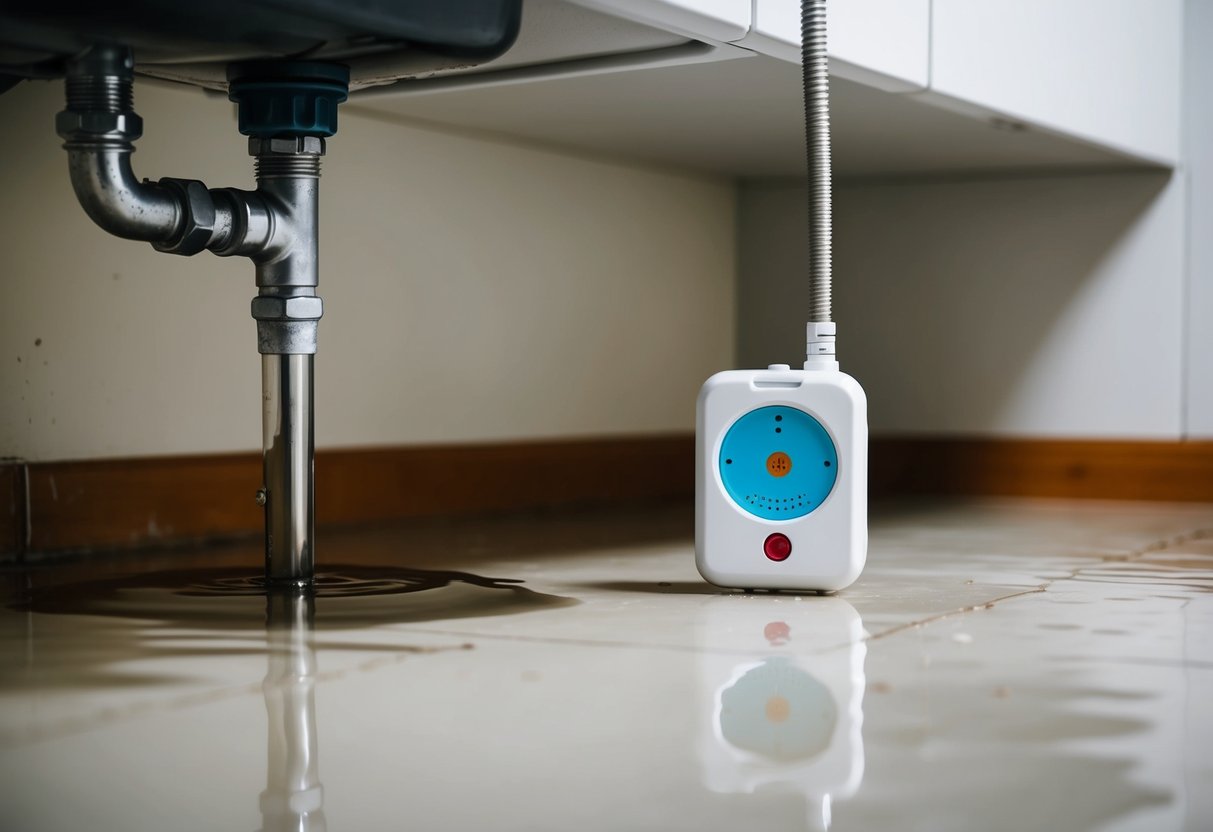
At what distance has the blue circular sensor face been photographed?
111cm

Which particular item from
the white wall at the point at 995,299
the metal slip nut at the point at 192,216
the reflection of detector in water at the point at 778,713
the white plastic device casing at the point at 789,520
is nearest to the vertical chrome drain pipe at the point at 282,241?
the metal slip nut at the point at 192,216

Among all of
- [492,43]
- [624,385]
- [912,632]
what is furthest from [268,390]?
[624,385]

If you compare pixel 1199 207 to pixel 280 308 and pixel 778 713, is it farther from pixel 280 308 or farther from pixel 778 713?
pixel 778 713

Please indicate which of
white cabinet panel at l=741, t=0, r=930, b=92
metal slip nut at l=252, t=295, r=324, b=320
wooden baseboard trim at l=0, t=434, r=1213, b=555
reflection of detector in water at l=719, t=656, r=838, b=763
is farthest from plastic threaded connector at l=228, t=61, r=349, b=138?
reflection of detector in water at l=719, t=656, r=838, b=763

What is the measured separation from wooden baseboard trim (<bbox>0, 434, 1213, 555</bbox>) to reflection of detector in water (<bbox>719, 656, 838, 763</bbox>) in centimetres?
80

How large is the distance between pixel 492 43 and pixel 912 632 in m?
0.47

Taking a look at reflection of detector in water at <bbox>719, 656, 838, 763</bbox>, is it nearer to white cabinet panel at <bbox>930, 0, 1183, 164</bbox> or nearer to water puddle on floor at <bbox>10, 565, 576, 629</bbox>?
water puddle on floor at <bbox>10, 565, 576, 629</bbox>

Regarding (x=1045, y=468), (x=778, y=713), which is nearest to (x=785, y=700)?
(x=778, y=713)

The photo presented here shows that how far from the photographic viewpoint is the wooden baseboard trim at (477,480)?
1419mm

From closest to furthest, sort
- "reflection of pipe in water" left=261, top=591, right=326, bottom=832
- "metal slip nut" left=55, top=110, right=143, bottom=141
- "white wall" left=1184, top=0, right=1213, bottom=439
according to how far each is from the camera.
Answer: "reflection of pipe in water" left=261, top=591, right=326, bottom=832
"metal slip nut" left=55, top=110, right=143, bottom=141
"white wall" left=1184, top=0, right=1213, bottom=439

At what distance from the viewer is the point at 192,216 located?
1061mm

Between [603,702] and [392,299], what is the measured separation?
110cm

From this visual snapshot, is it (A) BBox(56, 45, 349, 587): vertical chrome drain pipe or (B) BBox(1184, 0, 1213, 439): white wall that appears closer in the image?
(A) BBox(56, 45, 349, 587): vertical chrome drain pipe

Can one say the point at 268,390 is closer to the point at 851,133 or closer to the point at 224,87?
the point at 224,87
